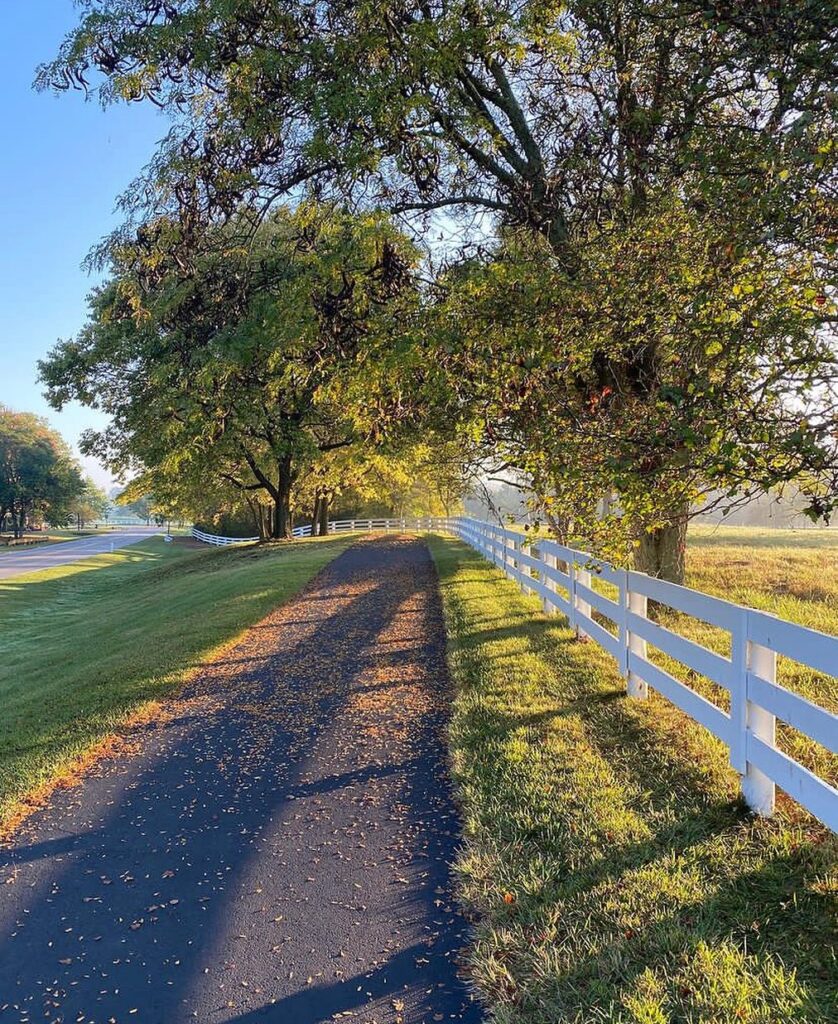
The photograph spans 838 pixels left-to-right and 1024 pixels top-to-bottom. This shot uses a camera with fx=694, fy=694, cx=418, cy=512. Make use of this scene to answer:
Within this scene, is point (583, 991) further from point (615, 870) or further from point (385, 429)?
point (385, 429)

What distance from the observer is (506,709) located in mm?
6023

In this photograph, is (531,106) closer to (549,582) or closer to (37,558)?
(549,582)

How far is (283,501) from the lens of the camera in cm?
3109

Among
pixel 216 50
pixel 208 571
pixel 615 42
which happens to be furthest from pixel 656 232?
pixel 208 571

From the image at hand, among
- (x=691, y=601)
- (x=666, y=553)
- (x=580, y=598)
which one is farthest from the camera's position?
(x=666, y=553)

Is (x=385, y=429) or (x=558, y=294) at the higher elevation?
(x=558, y=294)

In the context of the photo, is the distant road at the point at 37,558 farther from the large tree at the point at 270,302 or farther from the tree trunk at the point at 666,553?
the tree trunk at the point at 666,553

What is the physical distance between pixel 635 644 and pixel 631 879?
3145 mm

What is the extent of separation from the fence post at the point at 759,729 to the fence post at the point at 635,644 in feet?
6.84

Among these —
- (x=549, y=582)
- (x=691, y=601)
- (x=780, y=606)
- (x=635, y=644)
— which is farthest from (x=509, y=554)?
(x=691, y=601)

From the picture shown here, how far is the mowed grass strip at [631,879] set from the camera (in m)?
2.53

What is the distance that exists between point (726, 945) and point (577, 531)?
4.19 metres

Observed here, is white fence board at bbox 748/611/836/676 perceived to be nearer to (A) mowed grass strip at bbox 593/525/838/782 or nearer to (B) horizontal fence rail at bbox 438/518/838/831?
(B) horizontal fence rail at bbox 438/518/838/831

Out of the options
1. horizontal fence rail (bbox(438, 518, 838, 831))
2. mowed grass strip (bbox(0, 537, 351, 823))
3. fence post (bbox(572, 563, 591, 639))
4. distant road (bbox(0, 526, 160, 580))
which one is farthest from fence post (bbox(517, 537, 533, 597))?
distant road (bbox(0, 526, 160, 580))
